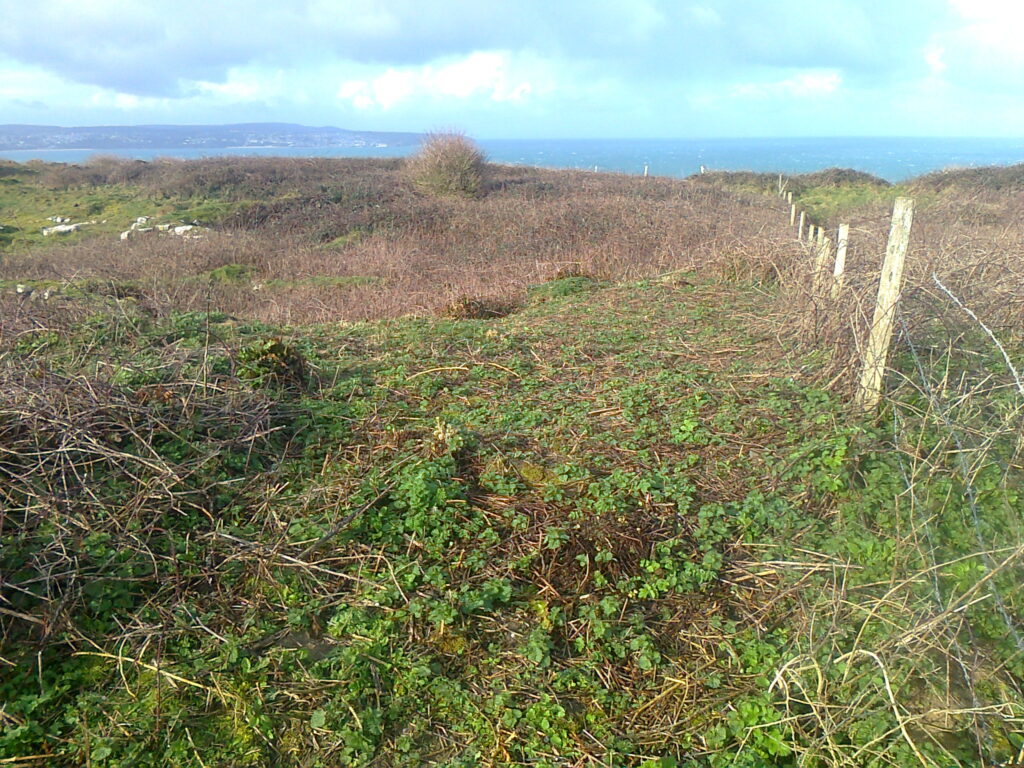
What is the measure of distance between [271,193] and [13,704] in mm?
26497

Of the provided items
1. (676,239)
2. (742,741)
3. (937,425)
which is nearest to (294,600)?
(742,741)

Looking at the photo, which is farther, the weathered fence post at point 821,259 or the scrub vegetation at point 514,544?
the weathered fence post at point 821,259

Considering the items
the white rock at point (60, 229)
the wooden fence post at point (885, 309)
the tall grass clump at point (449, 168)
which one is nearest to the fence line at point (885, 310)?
the wooden fence post at point (885, 309)

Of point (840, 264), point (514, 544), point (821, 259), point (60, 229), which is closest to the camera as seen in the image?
point (514, 544)

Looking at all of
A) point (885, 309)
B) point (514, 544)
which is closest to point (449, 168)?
point (885, 309)

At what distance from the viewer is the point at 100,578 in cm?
313

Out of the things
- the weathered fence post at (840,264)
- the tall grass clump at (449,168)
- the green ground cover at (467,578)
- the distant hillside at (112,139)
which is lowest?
the green ground cover at (467,578)

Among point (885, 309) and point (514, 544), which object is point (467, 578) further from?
point (885, 309)

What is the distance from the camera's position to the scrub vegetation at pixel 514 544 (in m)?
2.57

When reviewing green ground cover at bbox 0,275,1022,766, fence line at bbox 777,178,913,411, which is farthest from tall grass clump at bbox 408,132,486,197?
fence line at bbox 777,178,913,411

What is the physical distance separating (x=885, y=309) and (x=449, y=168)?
23.3 meters

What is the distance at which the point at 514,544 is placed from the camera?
349cm

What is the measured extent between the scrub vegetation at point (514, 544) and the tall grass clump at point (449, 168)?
66.4 ft

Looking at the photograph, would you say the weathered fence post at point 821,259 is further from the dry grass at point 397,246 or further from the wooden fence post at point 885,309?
the dry grass at point 397,246
